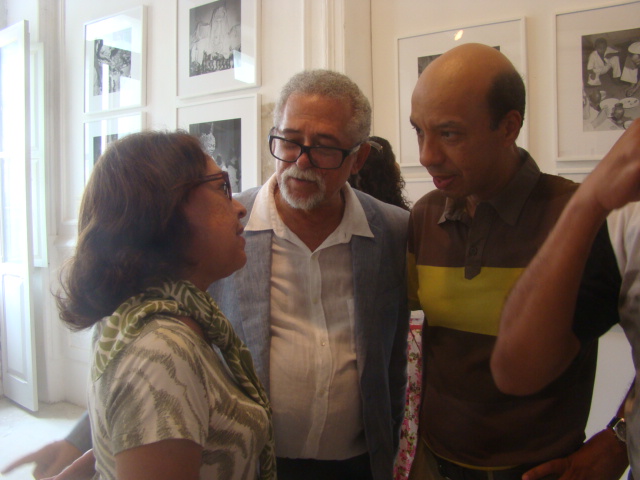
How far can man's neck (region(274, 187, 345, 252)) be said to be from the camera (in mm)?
1512

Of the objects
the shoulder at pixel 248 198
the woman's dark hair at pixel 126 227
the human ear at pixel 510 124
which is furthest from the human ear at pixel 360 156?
the woman's dark hair at pixel 126 227

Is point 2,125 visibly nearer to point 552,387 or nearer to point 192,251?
point 192,251

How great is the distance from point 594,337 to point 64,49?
4.71m

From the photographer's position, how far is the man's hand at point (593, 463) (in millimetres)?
996

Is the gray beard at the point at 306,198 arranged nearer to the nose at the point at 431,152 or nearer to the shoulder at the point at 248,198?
the shoulder at the point at 248,198

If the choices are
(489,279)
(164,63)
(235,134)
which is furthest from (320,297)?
(164,63)

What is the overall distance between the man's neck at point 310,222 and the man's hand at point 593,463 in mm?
842

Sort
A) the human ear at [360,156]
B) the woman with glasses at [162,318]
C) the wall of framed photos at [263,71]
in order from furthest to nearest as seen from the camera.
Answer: the wall of framed photos at [263,71], the human ear at [360,156], the woman with glasses at [162,318]

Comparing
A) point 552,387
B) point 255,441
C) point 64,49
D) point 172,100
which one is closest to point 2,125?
point 64,49

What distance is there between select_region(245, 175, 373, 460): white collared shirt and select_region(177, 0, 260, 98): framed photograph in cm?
189

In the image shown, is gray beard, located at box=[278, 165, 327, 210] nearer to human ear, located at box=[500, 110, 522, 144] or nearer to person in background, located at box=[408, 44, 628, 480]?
person in background, located at box=[408, 44, 628, 480]

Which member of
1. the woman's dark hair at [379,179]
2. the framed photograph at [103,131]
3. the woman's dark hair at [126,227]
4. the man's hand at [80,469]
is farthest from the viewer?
the framed photograph at [103,131]

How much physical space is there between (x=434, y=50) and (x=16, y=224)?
379cm

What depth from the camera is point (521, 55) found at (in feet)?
7.88
